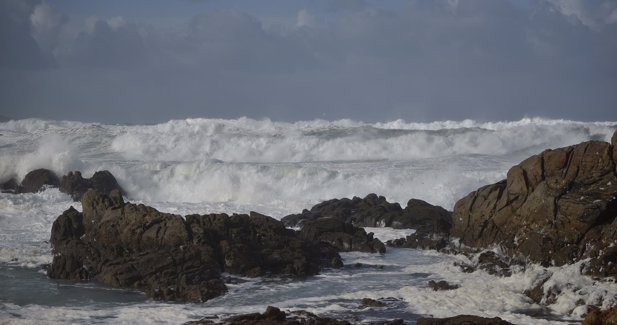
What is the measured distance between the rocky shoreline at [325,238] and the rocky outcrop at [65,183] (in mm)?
10291

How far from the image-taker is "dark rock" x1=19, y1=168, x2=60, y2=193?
1239 inches

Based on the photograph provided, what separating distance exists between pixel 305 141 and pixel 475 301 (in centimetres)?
3289

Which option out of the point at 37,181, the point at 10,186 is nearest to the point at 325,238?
the point at 37,181

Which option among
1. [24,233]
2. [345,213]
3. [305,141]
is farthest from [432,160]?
[24,233]

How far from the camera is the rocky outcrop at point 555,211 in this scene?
16656 mm

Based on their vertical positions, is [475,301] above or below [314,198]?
below

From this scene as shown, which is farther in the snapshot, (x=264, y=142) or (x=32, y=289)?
(x=264, y=142)

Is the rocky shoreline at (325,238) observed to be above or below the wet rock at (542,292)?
above

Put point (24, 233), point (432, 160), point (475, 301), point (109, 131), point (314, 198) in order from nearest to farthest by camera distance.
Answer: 1. point (475, 301)
2. point (24, 233)
3. point (314, 198)
4. point (432, 160)
5. point (109, 131)

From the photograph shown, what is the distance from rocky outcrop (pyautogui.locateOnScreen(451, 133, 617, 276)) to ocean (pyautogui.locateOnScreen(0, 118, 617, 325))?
2.68 feet

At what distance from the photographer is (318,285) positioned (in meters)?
16.4

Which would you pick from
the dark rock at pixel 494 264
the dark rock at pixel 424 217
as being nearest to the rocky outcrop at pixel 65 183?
the dark rock at pixel 424 217

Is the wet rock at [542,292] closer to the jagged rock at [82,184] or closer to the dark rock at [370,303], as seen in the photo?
the dark rock at [370,303]

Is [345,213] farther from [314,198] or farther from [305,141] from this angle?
[305,141]
